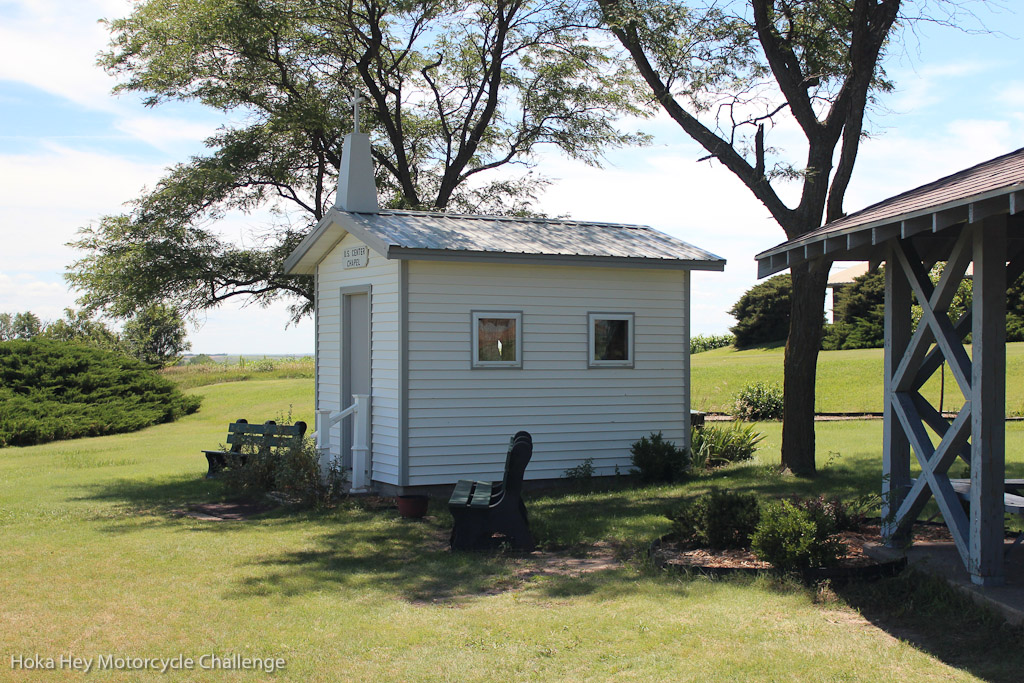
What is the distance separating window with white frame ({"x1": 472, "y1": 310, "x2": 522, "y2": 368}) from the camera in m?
12.3

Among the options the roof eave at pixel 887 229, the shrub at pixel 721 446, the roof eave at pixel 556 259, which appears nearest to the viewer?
the roof eave at pixel 887 229

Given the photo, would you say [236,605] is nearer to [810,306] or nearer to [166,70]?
[810,306]

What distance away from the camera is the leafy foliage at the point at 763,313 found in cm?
4556

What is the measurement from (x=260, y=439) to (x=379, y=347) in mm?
2785

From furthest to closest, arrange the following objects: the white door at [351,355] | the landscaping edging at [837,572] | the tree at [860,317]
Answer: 1. the tree at [860,317]
2. the white door at [351,355]
3. the landscaping edging at [837,572]

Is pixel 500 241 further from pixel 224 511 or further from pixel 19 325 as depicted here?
pixel 19 325

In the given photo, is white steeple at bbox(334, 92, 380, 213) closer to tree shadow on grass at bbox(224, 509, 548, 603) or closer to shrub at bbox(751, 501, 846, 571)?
tree shadow on grass at bbox(224, 509, 548, 603)

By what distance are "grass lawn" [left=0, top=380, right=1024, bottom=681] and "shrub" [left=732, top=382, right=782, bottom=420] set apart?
11.9 m

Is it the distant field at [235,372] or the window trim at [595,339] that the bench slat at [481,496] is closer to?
the window trim at [595,339]

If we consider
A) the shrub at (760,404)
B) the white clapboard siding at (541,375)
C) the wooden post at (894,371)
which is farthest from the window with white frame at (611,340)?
the shrub at (760,404)

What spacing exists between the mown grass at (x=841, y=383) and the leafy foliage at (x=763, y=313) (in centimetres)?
1603

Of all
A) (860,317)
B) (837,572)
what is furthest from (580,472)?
(860,317)

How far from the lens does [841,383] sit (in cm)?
2461

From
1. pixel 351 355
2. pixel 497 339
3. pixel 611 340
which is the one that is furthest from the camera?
pixel 351 355
